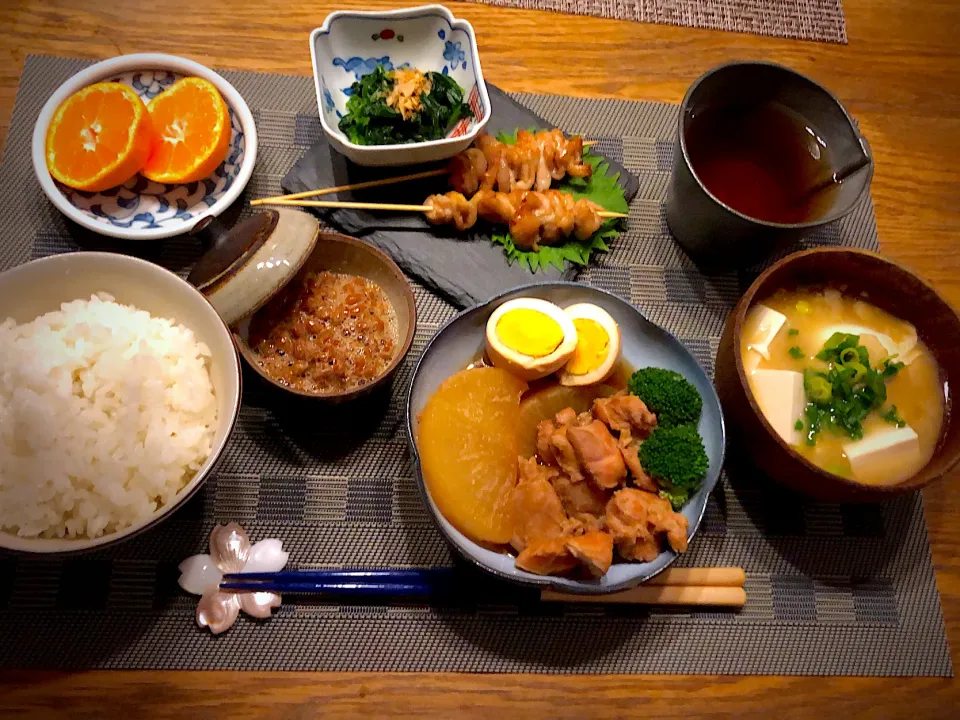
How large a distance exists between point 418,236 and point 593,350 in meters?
0.81

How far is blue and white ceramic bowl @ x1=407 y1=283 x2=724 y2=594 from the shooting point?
1.81 meters

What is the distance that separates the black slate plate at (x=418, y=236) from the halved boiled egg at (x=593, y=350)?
1.06 feet

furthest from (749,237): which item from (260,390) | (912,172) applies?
(260,390)

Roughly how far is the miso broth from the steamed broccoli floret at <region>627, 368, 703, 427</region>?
29 cm

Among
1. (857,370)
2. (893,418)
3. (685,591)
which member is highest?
(857,370)

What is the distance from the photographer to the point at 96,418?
5.85 feet

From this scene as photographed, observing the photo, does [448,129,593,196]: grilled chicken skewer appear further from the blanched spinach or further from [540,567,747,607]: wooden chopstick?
[540,567,747,607]: wooden chopstick

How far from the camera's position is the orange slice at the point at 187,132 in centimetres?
228

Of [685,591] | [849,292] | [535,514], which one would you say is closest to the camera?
[535,514]

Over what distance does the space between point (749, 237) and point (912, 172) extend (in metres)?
1.15

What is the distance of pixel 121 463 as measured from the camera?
5.73 feet

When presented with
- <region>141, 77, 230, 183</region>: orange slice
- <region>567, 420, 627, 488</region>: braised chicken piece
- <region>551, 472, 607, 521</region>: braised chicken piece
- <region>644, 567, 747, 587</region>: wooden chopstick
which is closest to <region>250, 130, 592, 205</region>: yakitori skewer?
<region>141, 77, 230, 183</region>: orange slice

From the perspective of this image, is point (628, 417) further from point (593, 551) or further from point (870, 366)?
point (870, 366)

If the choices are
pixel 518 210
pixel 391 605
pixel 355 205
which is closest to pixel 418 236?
pixel 355 205
